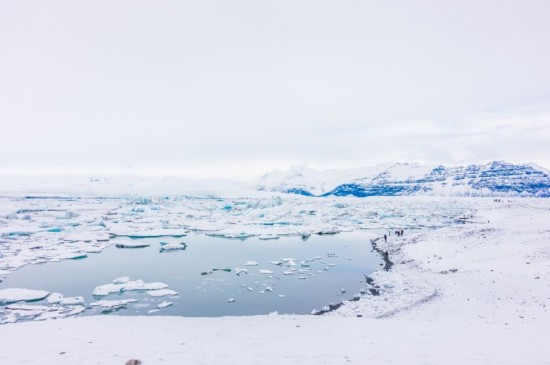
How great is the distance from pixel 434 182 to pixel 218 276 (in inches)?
6628

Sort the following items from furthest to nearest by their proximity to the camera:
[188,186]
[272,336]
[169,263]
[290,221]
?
[188,186] < [290,221] < [169,263] < [272,336]

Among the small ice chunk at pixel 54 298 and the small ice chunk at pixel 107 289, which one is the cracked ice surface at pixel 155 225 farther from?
the small ice chunk at pixel 107 289

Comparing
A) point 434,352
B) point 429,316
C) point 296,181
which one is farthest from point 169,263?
point 296,181

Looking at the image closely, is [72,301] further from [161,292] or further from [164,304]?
[164,304]

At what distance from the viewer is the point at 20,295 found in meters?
17.8

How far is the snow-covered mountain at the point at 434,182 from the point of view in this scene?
15150 cm

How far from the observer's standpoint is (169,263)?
2716cm

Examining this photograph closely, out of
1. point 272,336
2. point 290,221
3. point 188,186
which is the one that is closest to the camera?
point 272,336

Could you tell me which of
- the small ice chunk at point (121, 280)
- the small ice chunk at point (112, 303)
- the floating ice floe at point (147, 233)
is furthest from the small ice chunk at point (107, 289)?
the floating ice floe at point (147, 233)

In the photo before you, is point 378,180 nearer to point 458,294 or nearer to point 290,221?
point 290,221

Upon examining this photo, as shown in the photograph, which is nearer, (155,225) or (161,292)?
(161,292)

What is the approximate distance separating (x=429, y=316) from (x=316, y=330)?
600cm

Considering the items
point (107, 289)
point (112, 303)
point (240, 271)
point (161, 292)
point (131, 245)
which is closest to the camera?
point (112, 303)

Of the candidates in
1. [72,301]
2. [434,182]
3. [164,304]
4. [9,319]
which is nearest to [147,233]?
[72,301]
